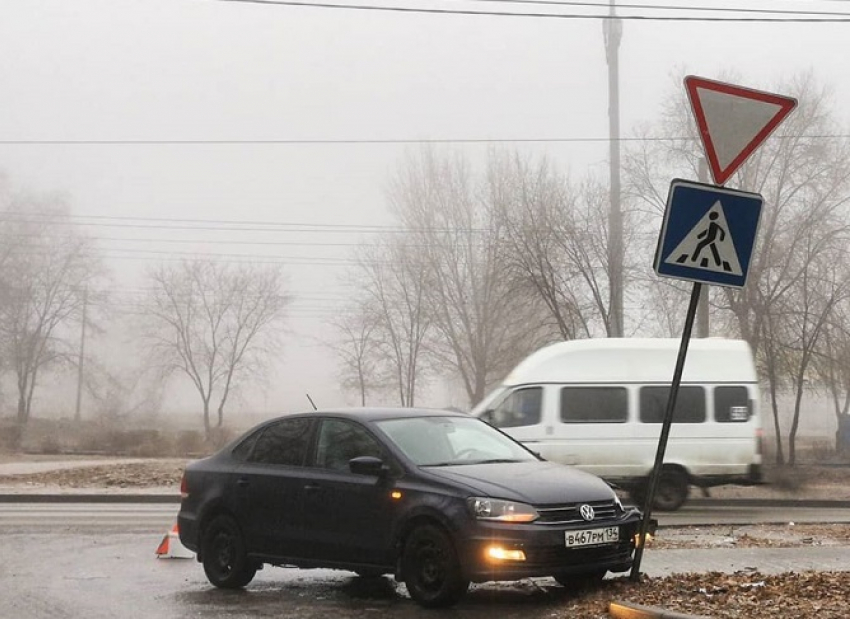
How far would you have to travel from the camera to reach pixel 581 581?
9055 mm

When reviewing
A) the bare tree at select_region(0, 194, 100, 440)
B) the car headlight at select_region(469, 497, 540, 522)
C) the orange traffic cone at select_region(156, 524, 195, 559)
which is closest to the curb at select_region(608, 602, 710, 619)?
the car headlight at select_region(469, 497, 540, 522)

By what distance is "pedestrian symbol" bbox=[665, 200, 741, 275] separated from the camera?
26.7 ft

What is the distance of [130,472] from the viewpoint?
24391mm

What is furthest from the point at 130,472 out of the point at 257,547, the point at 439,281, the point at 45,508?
the point at 439,281

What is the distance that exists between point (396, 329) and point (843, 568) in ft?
139

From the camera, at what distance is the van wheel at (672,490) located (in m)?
19.0

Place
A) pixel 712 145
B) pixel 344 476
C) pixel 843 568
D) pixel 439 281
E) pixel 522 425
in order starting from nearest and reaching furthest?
pixel 712 145 → pixel 344 476 → pixel 843 568 → pixel 522 425 → pixel 439 281

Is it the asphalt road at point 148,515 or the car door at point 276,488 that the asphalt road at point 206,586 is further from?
the asphalt road at point 148,515

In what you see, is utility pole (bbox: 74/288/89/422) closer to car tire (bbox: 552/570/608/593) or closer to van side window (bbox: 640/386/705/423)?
van side window (bbox: 640/386/705/423)

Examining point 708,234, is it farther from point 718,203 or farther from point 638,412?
point 638,412

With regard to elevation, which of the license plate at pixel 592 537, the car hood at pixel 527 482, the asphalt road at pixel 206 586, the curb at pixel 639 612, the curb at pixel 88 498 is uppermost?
the car hood at pixel 527 482

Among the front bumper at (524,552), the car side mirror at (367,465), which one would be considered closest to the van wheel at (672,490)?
the car side mirror at (367,465)

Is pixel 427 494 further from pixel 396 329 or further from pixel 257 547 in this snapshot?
pixel 396 329

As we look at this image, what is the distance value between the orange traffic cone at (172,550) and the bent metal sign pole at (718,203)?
530 cm
